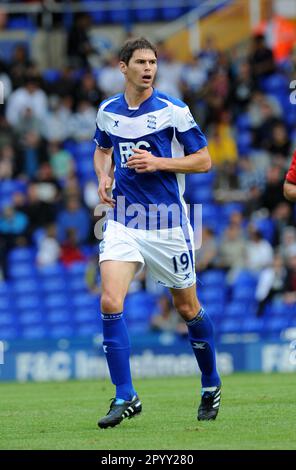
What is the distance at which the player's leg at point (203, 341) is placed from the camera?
28.5ft

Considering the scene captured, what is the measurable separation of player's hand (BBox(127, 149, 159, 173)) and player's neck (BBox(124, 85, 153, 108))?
1.62 feet

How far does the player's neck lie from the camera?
8.76 metres

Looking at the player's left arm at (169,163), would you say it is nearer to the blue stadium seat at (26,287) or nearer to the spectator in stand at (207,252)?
the spectator in stand at (207,252)

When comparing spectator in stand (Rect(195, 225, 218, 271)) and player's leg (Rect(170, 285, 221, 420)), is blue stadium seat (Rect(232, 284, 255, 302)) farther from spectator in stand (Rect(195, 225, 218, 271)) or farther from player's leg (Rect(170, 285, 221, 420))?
player's leg (Rect(170, 285, 221, 420))

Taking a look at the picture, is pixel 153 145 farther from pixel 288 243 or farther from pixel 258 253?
pixel 258 253

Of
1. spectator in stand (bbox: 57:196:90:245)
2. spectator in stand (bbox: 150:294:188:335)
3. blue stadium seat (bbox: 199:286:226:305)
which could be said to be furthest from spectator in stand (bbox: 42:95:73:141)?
spectator in stand (bbox: 150:294:188:335)

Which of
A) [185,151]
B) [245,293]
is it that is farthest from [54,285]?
[185,151]

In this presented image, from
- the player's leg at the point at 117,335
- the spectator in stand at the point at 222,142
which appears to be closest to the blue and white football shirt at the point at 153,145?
the player's leg at the point at 117,335

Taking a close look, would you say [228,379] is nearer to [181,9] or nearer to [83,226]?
[83,226]

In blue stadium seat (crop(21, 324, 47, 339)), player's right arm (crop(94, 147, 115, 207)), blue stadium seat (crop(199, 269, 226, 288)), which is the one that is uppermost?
player's right arm (crop(94, 147, 115, 207))

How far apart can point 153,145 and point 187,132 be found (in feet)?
0.87

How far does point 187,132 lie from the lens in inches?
341
